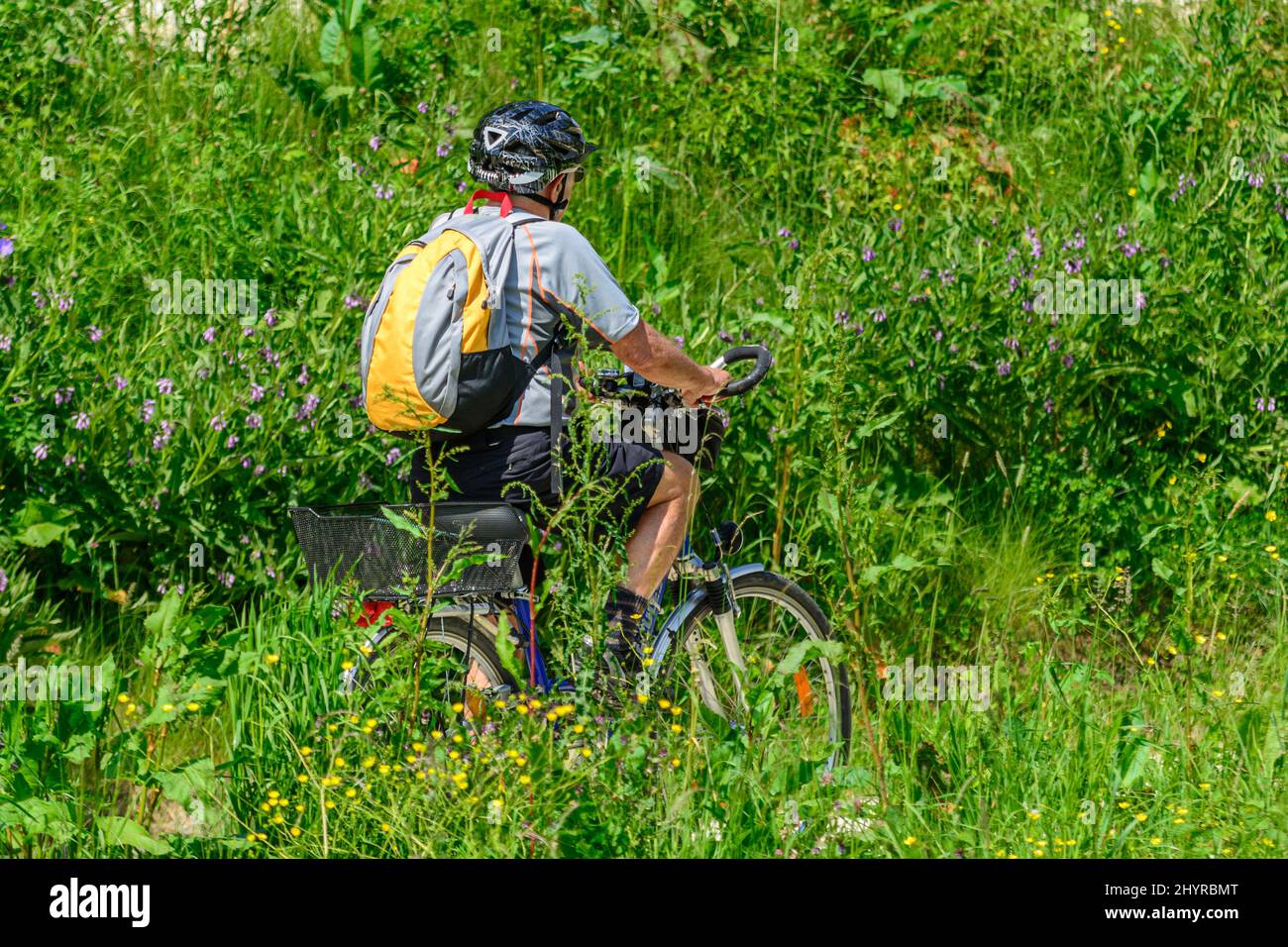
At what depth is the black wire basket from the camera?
3771 mm

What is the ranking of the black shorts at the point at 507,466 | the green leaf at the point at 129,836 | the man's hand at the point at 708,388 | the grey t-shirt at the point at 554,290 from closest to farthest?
the green leaf at the point at 129,836, the grey t-shirt at the point at 554,290, the black shorts at the point at 507,466, the man's hand at the point at 708,388

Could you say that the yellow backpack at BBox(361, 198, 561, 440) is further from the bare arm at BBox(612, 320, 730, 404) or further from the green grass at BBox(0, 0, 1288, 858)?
the green grass at BBox(0, 0, 1288, 858)

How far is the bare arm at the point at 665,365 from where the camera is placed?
393cm

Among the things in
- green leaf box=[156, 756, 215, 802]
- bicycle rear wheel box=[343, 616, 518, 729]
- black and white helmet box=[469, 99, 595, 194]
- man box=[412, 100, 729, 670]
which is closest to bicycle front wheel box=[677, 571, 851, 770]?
man box=[412, 100, 729, 670]

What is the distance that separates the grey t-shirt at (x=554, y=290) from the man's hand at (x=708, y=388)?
0.30 metres

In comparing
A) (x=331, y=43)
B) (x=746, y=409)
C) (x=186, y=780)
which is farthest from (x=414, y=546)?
(x=331, y=43)

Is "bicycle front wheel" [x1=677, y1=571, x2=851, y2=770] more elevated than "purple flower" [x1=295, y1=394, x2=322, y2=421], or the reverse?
"purple flower" [x1=295, y1=394, x2=322, y2=421]

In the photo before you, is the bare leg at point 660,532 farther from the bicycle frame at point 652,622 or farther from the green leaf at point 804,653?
the green leaf at point 804,653

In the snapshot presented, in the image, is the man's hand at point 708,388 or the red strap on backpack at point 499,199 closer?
the red strap on backpack at point 499,199

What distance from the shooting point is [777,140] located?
23.5 ft

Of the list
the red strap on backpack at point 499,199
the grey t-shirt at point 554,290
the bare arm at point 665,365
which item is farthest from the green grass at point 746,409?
the red strap on backpack at point 499,199

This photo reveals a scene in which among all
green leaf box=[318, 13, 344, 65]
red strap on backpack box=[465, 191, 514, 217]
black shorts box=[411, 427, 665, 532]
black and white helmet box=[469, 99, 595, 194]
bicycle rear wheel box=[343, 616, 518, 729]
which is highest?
green leaf box=[318, 13, 344, 65]

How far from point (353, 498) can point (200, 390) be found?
651 mm

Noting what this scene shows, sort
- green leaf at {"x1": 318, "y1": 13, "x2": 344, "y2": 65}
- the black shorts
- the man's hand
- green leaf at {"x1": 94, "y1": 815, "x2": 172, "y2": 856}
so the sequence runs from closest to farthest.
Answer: green leaf at {"x1": 94, "y1": 815, "x2": 172, "y2": 856}, the black shorts, the man's hand, green leaf at {"x1": 318, "y1": 13, "x2": 344, "y2": 65}
